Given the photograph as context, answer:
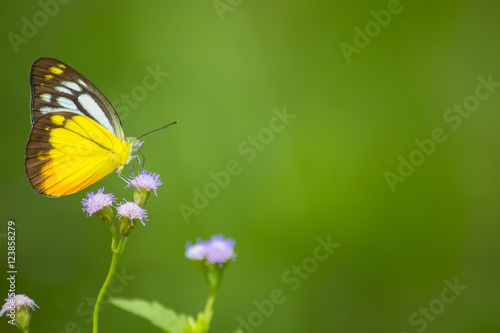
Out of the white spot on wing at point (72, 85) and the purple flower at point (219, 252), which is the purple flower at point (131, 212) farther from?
the white spot on wing at point (72, 85)

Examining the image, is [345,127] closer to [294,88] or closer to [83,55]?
[294,88]

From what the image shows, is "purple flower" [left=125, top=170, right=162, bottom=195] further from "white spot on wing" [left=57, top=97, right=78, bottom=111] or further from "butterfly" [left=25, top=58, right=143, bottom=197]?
"white spot on wing" [left=57, top=97, right=78, bottom=111]

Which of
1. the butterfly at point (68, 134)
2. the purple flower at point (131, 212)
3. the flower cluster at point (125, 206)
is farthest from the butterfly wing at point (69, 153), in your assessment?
the purple flower at point (131, 212)

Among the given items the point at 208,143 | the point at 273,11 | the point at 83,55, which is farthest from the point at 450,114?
the point at 83,55

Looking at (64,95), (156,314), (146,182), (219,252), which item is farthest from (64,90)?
(156,314)

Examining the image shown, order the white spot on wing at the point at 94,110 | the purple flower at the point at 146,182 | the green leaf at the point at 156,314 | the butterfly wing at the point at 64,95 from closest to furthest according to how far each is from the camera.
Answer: the green leaf at the point at 156,314, the purple flower at the point at 146,182, the butterfly wing at the point at 64,95, the white spot on wing at the point at 94,110

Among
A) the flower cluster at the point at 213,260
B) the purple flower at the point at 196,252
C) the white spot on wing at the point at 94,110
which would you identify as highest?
the white spot on wing at the point at 94,110
